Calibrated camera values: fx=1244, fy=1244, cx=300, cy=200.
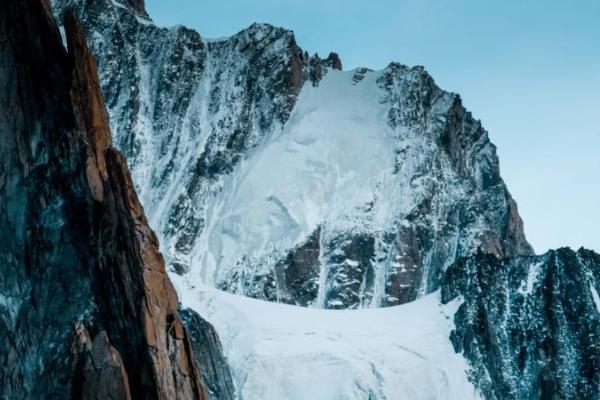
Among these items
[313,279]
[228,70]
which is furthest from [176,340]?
[228,70]

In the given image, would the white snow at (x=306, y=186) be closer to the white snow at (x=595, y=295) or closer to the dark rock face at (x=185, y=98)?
the dark rock face at (x=185, y=98)

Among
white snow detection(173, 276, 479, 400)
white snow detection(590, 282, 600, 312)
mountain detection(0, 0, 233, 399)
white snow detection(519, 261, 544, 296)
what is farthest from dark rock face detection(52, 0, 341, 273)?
mountain detection(0, 0, 233, 399)

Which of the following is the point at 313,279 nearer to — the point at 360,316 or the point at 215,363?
the point at 360,316

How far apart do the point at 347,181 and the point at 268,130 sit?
15150 mm

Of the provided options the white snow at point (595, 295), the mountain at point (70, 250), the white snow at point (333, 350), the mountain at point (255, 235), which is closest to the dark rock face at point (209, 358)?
the mountain at point (255, 235)

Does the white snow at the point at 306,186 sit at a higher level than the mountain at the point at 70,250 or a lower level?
higher

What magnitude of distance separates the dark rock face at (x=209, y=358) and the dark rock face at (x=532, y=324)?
2009 centimetres

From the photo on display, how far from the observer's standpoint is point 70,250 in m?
43.2

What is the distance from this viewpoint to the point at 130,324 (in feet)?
134

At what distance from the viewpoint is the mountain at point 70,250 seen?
40375 millimetres

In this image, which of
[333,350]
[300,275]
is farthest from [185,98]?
[333,350]

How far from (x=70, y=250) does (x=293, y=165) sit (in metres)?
90.1

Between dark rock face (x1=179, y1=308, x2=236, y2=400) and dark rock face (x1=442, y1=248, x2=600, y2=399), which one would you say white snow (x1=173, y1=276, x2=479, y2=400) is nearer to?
dark rock face (x1=179, y1=308, x2=236, y2=400)

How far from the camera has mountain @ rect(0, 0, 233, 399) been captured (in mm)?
40375
